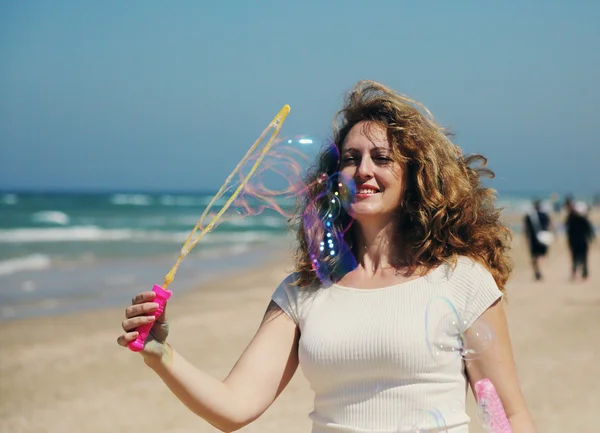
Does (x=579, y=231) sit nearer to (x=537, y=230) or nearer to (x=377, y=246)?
(x=537, y=230)

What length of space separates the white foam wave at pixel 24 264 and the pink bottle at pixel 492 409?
15.4 metres

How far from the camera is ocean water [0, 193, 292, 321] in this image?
12969mm

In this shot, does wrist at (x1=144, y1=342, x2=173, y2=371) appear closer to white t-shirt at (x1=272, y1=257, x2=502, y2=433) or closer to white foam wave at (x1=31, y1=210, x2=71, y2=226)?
white t-shirt at (x1=272, y1=257, x2=502, y2=433)

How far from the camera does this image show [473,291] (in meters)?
2.79

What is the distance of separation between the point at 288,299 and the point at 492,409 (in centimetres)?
82

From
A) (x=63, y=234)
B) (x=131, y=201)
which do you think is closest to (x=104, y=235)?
(x=63, y=234)

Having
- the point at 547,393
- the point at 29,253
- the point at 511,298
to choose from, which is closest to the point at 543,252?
the point at 511,298

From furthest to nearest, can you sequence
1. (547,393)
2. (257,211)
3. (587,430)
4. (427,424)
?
(547,393), (587,430), (257,211), (427,424)

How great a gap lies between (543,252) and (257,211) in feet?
40.3

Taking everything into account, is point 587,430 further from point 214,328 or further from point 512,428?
point 214,328

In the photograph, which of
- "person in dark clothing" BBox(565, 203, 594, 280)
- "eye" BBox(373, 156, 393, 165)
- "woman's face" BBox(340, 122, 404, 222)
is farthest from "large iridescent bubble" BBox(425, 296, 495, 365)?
"person in dark clothing" BBox(565, 203, 594, 280)

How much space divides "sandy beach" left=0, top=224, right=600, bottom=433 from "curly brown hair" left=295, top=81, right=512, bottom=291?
1.03 meters

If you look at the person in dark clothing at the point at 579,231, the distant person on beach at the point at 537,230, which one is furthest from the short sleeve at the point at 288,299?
the person in dark clothing at the point at 579,231

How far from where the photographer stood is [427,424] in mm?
2650
